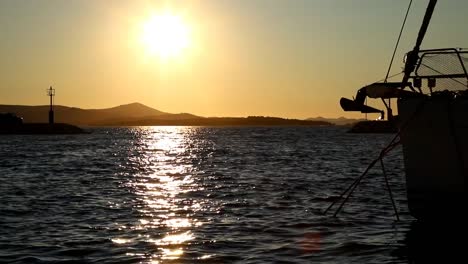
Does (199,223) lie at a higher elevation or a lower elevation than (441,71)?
lower

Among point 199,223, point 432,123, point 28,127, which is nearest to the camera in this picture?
point 432,123

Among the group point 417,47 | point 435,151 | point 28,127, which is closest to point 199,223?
point 435,151

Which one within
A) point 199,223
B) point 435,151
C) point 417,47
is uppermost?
point 417,47

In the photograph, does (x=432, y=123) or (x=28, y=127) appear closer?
(x=432, y=123)

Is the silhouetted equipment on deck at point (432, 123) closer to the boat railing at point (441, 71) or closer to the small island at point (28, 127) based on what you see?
the boat railing at point (441, 71)

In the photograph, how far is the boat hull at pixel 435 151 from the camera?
18281mm

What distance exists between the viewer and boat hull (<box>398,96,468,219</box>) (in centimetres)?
1828

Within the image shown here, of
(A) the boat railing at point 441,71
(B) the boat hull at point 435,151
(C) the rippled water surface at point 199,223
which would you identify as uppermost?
(A) the boat railing at point 441,71

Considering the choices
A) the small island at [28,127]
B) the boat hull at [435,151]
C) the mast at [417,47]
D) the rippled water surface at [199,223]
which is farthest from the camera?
the small island at [28,127]

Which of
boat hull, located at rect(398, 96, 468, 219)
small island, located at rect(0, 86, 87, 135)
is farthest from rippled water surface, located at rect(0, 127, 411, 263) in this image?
small island, located at rect(0, 86, 87, 135)

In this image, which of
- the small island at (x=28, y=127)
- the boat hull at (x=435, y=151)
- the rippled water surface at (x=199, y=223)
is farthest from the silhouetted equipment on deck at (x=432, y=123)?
the small island at (x=28, y=127)

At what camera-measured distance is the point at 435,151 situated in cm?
1873

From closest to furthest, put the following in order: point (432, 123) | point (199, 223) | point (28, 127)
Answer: point (432, 123) → point (199, 223) → point (28, 127)

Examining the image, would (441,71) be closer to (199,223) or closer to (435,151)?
(435,151)
